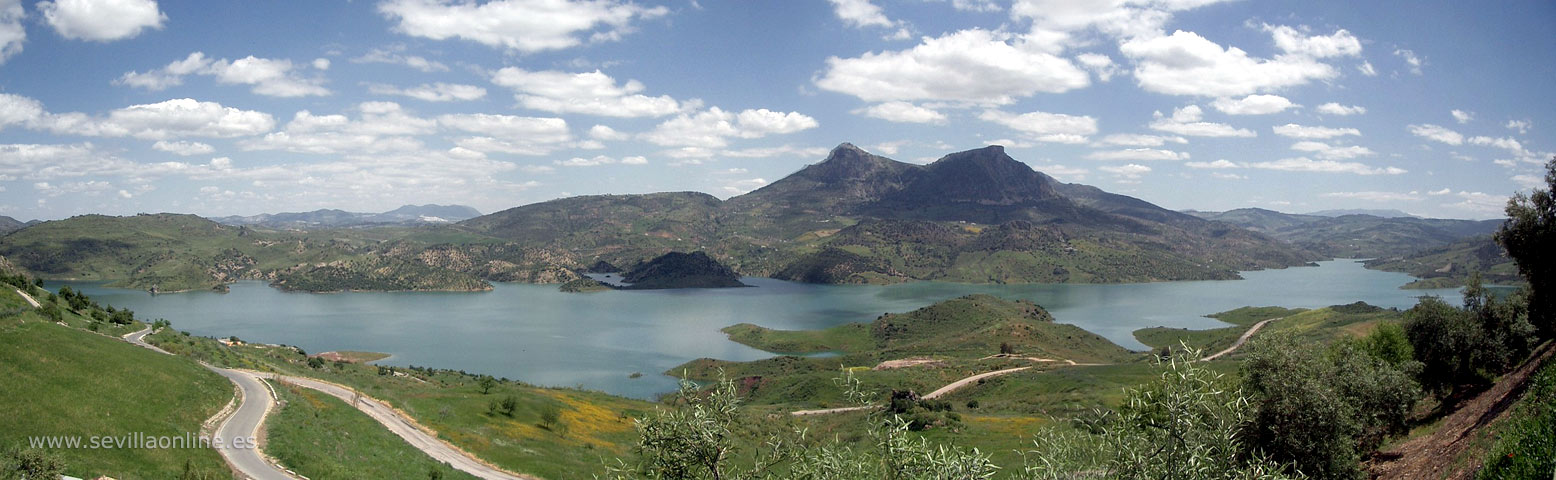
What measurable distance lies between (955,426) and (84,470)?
49.8 meters

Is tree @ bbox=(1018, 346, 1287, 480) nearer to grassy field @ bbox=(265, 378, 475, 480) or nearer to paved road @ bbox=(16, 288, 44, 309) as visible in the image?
grassy field @ bbox=(265, 378, 475, 480)

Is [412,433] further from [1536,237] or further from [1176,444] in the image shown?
[1536,237]

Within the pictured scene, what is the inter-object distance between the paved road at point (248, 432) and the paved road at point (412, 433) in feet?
14.6

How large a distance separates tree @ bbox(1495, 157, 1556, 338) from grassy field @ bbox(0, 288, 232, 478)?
54.0 metres

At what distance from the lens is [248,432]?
2889cm

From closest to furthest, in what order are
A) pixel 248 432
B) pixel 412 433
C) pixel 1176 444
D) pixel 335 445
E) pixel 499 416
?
1. pixel 1176 444
2. pixel 248 432
3. pixel 335 445
4. pixel 412 433
5. pixel 499 416

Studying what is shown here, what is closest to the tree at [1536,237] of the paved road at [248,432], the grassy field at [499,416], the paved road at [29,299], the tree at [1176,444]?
the tree at [1176,444]

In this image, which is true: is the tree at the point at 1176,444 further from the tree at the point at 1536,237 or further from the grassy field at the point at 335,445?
the tree at the point at 1536,237

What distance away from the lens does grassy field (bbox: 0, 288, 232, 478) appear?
22.3 m

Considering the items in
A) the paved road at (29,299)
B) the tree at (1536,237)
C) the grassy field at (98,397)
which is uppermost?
the tree at (1536,237)

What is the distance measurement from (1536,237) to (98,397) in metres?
59.3

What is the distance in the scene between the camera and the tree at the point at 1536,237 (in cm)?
3262

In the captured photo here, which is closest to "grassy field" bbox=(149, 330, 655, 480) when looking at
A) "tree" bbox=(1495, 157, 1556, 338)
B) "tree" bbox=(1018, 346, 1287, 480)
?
"tree" bbox=(1018, 346, 1287, 480)

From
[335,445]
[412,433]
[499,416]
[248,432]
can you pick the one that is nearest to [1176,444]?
[335,445]
